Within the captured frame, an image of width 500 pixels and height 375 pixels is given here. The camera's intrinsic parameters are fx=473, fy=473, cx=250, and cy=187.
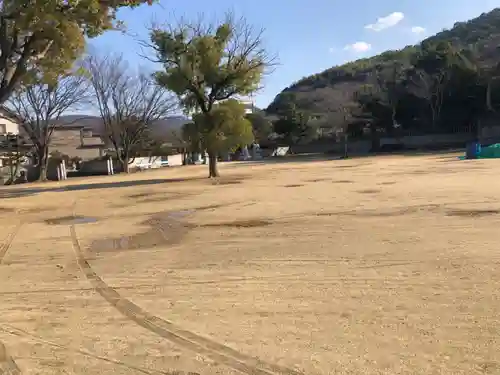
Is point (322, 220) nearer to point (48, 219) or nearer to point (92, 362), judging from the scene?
point (92, 362)

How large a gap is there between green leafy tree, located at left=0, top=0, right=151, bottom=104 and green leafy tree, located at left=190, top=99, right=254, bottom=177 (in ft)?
38.9

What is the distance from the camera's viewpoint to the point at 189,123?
2827 centimetres

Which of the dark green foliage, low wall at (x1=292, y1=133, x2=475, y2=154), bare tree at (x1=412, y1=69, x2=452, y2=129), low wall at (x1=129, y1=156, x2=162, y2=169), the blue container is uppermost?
bare tree at (x1=412, y1=69, x2=452, y2=129)

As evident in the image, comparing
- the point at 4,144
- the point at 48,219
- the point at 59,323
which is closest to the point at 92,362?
the point at 59,323

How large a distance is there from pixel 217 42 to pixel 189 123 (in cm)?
497

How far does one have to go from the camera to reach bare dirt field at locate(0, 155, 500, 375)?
12.2 feet

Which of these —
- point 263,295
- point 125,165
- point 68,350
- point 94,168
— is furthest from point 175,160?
point 68,350

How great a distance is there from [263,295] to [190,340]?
1.37 m

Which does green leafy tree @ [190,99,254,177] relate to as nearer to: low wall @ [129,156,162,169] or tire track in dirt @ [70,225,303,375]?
tire track in dirt @ [70,225,303,375]

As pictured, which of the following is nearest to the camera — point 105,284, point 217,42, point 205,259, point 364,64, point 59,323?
point 59,323

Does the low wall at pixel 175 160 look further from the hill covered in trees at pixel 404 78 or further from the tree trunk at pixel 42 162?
the hill covered in trees at pixel 404 78

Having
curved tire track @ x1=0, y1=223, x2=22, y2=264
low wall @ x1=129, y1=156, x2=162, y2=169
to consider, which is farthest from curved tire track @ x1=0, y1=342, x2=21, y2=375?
low wall @ x1=129, y1=156, x2=162, y2=169

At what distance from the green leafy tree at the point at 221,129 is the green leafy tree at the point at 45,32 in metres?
11.9

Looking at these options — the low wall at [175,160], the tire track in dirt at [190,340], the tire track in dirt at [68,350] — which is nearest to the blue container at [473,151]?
the tire track in dirt at [190,340]
